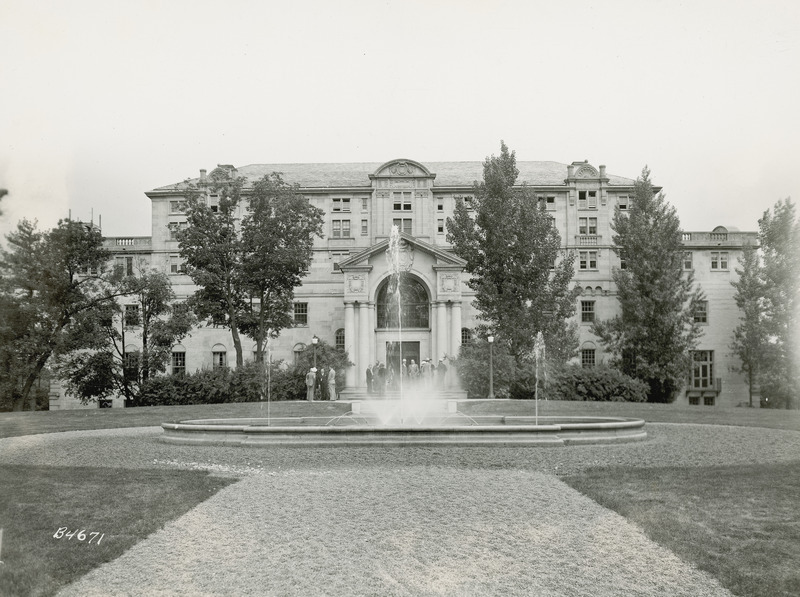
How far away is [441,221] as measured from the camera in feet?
201

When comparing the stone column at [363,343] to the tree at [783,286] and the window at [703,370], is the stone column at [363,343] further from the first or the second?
the window at [703,370]

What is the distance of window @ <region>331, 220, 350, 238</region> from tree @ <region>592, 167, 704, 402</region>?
71.6ft

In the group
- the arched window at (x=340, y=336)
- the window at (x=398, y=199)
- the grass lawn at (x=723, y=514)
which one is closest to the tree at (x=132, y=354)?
the arched window at (x=340, y=336)

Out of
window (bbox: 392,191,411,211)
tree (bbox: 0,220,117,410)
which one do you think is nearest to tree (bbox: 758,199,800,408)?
tree (bbox: 0,220,117,410)

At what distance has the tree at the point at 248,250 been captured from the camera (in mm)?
45344

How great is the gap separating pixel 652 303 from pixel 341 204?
87.0ft

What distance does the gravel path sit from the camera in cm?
733

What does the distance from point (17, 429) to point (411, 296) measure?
28.8 m

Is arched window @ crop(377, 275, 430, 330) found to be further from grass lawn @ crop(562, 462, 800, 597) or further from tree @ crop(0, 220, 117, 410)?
grass lawn @ crop(562, 462, 800, 597)

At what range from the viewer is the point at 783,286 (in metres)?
27.7

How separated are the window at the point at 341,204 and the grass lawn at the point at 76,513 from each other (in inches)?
1902

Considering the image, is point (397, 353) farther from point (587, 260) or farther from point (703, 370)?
point (703, 370)

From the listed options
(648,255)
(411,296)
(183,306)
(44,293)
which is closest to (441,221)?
(411,296)

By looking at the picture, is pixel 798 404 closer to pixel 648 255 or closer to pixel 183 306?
pixel 648 255
